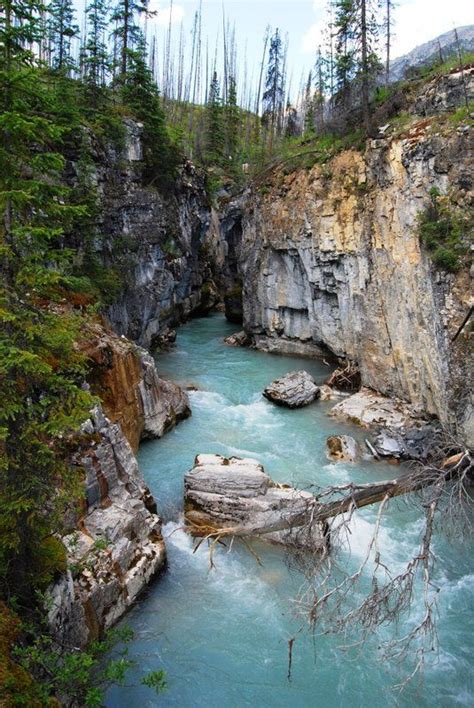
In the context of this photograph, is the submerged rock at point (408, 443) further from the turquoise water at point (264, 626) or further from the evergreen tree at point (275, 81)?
the evergreen tree at point (275, 81)

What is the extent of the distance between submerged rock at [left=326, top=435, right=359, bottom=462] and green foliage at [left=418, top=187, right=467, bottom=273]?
609 cm

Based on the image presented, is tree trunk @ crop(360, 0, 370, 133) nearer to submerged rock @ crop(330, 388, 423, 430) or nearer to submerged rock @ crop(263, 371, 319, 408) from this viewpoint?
submerged rock @ crop(263, 371, 319, 408)

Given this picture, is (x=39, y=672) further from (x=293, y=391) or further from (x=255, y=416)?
(x=293, y=391)

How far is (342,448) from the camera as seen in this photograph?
48.3 ft

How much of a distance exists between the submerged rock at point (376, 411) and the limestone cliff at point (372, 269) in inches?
17.1

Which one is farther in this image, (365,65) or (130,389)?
(365,65)

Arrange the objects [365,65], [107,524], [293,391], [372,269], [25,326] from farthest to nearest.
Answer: [365,65]
[293,391]
[372,269]
[107,524]
[25,326]

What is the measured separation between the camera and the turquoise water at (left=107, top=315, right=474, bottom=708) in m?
7.33

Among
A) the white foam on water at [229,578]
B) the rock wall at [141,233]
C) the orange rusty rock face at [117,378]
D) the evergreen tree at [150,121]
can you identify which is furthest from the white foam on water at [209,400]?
the evergreen tree at [150,121]

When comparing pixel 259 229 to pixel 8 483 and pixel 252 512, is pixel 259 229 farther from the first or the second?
pixel 8 483

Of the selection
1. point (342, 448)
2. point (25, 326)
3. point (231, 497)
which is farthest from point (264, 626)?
point (342, 448)

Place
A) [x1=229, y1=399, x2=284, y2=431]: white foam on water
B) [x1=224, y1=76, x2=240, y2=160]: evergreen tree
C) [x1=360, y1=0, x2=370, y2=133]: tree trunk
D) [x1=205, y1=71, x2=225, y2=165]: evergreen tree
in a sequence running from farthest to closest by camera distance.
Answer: [x1=224, y1=76, x2=240, y2=160]: evergreen tree < [x1=205, y1=71, x2=225, y2=165]: evergreen tree < [x1=360, y1=0, x2=370, y2=133]: tree trunk < [x1=229, y1=399, x2=284, y2=431]: white foam on water

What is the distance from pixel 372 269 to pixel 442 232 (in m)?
4.60

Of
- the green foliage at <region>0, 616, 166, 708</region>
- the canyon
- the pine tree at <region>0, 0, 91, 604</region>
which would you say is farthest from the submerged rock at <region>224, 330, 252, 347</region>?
the green foliage at <region>0, 616, 166, 708</region>
